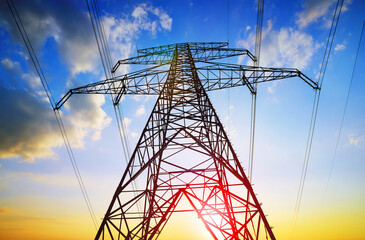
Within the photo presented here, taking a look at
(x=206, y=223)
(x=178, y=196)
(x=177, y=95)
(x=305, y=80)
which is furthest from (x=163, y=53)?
(x=206, y=223)

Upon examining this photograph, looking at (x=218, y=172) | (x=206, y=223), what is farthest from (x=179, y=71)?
(x=206, y=223)

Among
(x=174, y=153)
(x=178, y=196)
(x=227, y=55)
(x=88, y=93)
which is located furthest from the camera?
(x=227, y=55)

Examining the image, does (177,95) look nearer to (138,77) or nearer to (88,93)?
(138,77)

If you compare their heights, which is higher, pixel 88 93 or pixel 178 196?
pixel 88 93

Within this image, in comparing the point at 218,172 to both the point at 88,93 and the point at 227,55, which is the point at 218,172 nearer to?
the point at 88,93

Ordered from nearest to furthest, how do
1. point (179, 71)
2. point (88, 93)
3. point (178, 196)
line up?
point (178, 196) → point (88, 93) → point (179, 71)

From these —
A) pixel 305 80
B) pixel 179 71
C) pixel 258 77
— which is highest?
pixel 179 71

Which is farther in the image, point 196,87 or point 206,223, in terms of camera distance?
point 196,87

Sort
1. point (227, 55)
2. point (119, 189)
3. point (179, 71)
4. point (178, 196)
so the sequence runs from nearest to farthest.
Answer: point (119, 189)
point (178, 196)
point (179, 71)
point (227, 55)

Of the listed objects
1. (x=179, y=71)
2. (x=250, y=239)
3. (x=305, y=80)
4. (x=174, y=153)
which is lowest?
(x=250, y=239)
